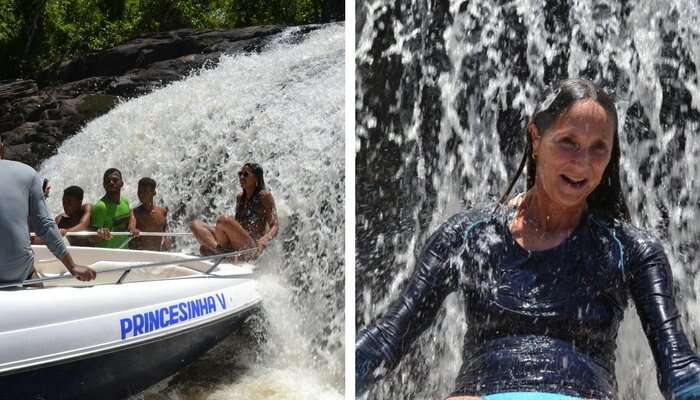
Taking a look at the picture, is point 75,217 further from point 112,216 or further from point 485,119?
point 485,119

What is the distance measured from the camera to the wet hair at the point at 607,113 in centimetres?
131

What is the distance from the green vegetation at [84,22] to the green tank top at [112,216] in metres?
1.32

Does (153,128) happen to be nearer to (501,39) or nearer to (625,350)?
(501,39)

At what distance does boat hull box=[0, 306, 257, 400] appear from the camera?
2.32 metres

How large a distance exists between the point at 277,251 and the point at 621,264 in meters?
2.15

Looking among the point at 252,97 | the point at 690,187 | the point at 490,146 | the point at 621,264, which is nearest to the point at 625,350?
the point at 621,264

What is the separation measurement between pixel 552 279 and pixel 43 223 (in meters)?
1.67

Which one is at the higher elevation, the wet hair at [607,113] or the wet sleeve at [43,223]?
the wet hair at [607,113]

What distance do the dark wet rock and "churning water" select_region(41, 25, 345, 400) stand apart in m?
0.13

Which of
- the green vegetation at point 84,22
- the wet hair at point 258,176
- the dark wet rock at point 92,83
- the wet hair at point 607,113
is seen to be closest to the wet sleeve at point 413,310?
the wet hair at point 607,113

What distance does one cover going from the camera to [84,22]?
16.2 feet

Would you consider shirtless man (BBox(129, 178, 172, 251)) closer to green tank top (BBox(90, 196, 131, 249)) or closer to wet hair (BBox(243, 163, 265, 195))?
green tank top (BBox(90, 196, 131, 249))

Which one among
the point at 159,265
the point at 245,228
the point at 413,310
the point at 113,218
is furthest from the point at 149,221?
the point at 413,310

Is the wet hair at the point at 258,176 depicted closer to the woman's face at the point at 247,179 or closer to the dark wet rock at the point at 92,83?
the woman's face at the point at 247,179
